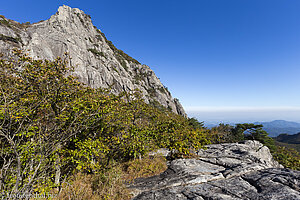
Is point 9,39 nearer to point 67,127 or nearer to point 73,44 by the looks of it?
point 73,44

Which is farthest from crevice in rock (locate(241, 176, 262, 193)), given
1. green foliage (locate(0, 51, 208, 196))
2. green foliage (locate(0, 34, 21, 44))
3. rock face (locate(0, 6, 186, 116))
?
green foliage (locate(0, 34, 21, 44))

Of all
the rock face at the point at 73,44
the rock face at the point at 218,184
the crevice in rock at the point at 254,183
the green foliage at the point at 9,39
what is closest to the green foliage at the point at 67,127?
the rock face at the point at 218,184

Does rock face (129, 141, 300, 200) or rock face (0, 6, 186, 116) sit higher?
rock face (0, 6, 186, 116)

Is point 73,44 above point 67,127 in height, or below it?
above

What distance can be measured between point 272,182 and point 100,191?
7172 mm

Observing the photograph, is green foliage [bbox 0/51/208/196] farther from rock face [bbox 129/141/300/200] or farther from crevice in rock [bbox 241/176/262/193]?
crevice in rock [bbox 241/176/262/193]

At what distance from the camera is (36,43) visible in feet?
104

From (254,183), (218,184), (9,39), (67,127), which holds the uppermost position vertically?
(9,39)

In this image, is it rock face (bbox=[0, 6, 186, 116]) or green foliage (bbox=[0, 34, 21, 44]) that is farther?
rock face (bbox=[0, 6, 186, 116])

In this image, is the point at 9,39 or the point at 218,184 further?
→ the point at 9,39

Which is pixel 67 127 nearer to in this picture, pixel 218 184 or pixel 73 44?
pixel 218 184

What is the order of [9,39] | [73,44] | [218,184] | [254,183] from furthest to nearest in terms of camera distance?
[73,44]
[9,39]
[218,184]
[254,183]

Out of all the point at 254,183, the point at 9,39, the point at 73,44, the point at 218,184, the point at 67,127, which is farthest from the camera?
the point at 73,44

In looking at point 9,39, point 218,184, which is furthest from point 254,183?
point 9,39
